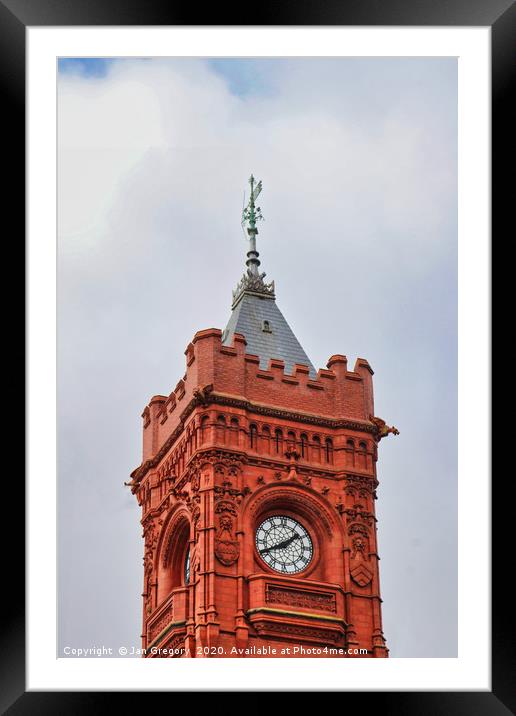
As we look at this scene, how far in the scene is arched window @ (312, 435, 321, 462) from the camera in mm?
47656

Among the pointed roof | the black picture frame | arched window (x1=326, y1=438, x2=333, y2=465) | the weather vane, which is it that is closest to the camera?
the black picture frame

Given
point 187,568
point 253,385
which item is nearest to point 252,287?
point 253,385

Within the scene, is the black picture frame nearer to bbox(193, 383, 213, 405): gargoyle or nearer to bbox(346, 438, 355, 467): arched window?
bbox(193, 383, 213, 405): gargoyle

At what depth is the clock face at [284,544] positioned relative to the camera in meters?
45.8

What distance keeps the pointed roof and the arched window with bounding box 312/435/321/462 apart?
1.84 m

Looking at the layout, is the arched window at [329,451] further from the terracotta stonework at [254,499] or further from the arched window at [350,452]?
the arched window at [350,452]

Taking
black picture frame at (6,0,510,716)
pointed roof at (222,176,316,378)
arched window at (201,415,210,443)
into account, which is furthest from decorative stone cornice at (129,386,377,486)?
black picture frame at (6,0,510,716)

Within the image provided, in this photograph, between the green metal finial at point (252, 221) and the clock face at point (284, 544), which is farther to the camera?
the clock face at point (284, 544)

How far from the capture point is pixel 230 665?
29.5 m

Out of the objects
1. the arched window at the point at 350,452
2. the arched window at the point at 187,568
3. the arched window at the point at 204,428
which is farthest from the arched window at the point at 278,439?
the arched window at the point at 187,568

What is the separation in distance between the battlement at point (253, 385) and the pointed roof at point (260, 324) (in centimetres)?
69
